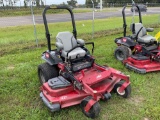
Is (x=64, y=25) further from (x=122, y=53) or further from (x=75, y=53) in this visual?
(x=75, y=53)

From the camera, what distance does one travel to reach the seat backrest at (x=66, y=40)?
448 cm

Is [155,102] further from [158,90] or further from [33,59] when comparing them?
[33,59]

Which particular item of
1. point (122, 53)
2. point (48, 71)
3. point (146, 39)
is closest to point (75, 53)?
point (48, 71)

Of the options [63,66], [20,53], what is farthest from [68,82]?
[20,53]

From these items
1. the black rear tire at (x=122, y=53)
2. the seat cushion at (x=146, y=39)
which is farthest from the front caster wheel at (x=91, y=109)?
the seat cushion at (x=146, y=39)

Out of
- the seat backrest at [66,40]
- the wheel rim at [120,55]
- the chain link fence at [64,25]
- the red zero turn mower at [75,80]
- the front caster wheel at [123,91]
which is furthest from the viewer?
the chain link fence at [64,25]

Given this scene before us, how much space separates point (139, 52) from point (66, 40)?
7.82 feet

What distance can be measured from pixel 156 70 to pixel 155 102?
162 centimetres

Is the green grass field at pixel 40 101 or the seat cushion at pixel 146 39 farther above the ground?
the seat cushion at pixel 146 39

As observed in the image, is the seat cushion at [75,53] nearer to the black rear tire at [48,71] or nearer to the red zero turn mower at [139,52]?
the black rear tire at [48,71]

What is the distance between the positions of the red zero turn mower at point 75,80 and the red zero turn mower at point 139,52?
1342 millimetres

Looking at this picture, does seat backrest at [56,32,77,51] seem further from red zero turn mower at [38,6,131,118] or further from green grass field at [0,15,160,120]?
green grass field at [0,15,160,120]

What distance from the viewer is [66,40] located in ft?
14.8

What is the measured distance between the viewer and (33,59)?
6605mm
